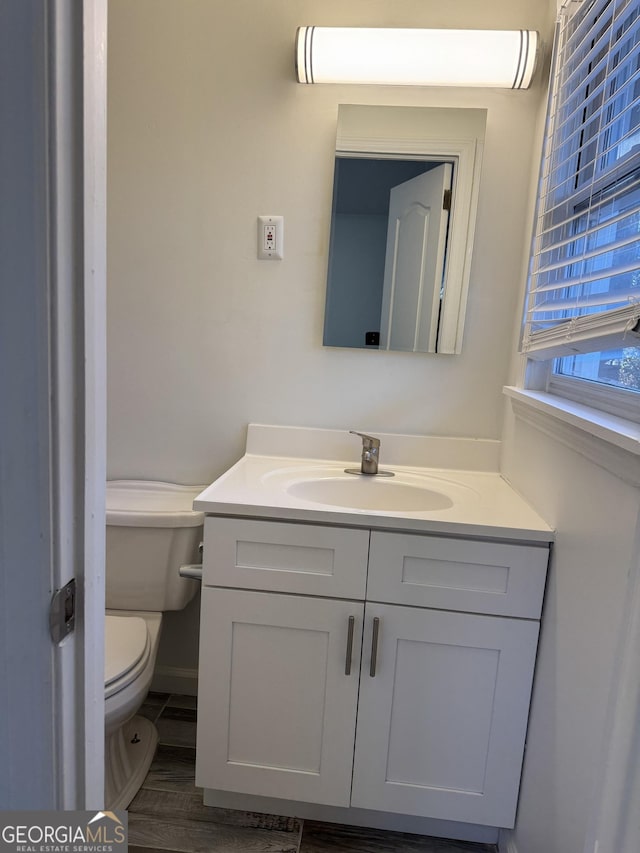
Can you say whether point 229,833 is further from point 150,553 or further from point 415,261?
point 415,261

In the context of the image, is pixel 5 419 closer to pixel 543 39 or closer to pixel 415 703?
pixel 415 703

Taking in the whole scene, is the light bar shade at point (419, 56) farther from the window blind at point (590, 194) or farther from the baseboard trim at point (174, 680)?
the baseboard trim at point (174, 680)

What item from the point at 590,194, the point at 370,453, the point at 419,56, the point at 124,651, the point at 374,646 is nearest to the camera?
the point at 590,194

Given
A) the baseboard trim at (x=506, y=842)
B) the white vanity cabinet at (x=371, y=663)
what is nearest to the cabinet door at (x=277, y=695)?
the white vanity cabinet at (x=371, y=663)

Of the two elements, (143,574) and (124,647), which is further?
(143,574)

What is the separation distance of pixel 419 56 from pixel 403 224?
0.41 metres

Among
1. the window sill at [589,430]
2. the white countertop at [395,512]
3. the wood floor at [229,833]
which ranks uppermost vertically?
the window sill at [589,430]

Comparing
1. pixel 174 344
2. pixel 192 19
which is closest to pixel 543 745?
pixel 174 344

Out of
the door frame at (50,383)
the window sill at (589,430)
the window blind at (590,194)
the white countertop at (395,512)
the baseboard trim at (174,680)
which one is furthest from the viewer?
the baseboard trim at (174,680)

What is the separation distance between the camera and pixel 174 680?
1882mm

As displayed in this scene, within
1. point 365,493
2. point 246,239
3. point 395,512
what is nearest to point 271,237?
point 246,239

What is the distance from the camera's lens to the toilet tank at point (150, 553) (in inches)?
62.5

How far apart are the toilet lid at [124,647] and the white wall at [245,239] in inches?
18.6

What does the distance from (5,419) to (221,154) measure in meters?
1.38
